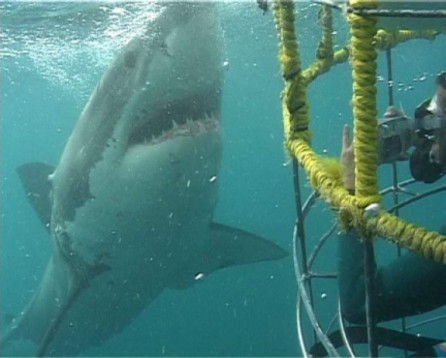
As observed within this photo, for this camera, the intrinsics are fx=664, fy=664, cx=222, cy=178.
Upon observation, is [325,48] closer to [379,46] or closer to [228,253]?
[379,46]

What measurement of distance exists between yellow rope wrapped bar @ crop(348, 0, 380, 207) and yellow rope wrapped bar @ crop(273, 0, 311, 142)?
0.37 metres

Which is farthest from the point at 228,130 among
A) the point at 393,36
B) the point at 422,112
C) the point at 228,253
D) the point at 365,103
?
the point at 365,103

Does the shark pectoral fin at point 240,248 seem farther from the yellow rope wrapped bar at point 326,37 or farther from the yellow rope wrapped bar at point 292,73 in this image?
the yellow rope wrapped bar at point 292,73

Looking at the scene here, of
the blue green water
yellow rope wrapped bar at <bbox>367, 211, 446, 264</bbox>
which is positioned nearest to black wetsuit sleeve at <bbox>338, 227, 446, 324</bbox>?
the blue green water

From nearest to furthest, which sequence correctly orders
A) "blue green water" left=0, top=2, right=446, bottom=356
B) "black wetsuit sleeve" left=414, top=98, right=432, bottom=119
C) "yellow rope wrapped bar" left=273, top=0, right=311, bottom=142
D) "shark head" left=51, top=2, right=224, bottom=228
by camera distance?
"yellow rope wrapped bar" left=273, top=0, right=311, bottom=142, "black wetsuit sleeve" left=414, top=98, right=432, bottom=119, "shark head" left=51, top=2, right=224, bottom=228, "blue green water" left=0, top=2, right=446, bottom=356

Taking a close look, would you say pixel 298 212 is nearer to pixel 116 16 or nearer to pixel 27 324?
pixel 27 324

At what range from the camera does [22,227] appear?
46531 mm

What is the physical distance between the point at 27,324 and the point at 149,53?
3.51 m

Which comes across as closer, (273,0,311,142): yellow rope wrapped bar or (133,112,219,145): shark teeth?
(273,0,311,142): yellow rope wrapped bar

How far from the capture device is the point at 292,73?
160cm

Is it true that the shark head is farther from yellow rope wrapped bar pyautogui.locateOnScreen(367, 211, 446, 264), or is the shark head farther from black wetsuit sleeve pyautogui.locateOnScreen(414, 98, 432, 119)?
yellow rope wrapped bar pyautogui.locateOnScreen(367, 211, 446, 264)

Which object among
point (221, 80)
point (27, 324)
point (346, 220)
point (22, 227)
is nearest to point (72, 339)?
point (27, 324)

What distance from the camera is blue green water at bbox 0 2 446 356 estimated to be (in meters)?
11.8

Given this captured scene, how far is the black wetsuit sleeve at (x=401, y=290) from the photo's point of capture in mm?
2260
